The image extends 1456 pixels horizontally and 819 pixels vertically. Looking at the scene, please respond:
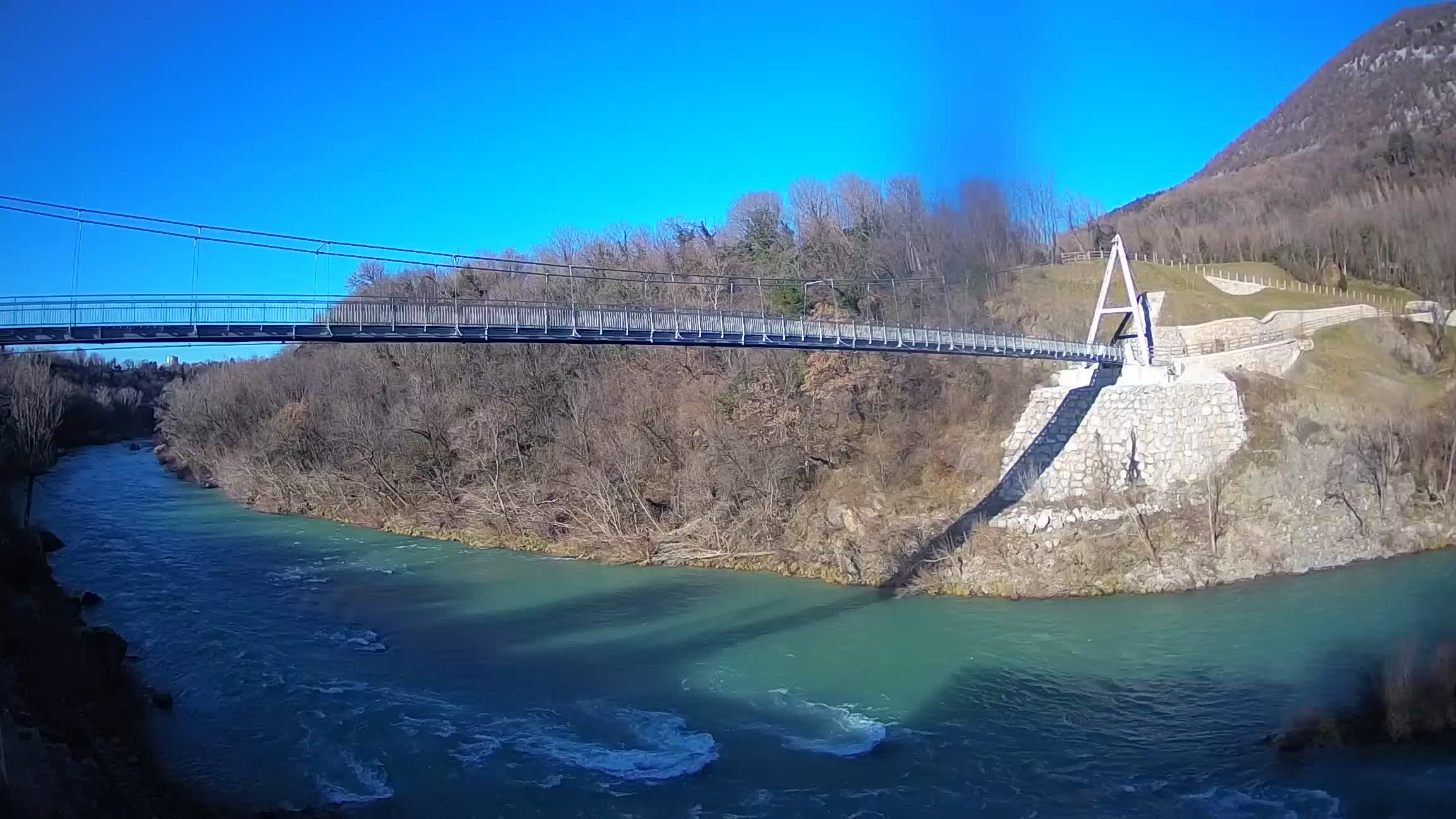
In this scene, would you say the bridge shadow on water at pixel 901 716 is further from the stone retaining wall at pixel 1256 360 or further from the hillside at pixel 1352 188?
the hillside at pixel 1352 188

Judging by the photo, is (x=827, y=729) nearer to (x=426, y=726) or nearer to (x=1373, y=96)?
(x=426, y=726)

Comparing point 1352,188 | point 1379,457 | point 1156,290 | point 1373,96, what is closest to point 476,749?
point 1379,457

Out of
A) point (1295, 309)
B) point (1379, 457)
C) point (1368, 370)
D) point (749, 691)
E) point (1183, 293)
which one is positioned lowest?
point (749, 691)

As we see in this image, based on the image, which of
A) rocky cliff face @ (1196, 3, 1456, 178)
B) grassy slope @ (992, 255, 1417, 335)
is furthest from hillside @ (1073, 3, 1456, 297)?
grassy slope @ (992, 255, 1417, 335)

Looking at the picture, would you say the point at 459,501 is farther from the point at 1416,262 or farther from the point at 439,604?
the point at 1416,262

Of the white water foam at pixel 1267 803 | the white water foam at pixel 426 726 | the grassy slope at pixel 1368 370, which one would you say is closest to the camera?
the white water foam at pixel 1267 803

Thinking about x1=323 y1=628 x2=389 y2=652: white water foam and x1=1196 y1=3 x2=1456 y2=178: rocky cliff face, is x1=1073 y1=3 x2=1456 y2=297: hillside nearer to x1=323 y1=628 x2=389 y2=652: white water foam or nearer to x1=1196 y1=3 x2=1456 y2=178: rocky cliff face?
x1=1196 y1=3 x2=1456 y2=178: rocky cliff face

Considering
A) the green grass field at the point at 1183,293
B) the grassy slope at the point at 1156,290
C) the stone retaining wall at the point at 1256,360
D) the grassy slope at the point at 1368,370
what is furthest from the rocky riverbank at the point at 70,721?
the green grass field at the point at 1183,293

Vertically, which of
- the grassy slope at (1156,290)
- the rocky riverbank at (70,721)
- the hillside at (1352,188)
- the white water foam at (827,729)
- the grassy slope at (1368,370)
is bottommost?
the white water foam at (827,729)
